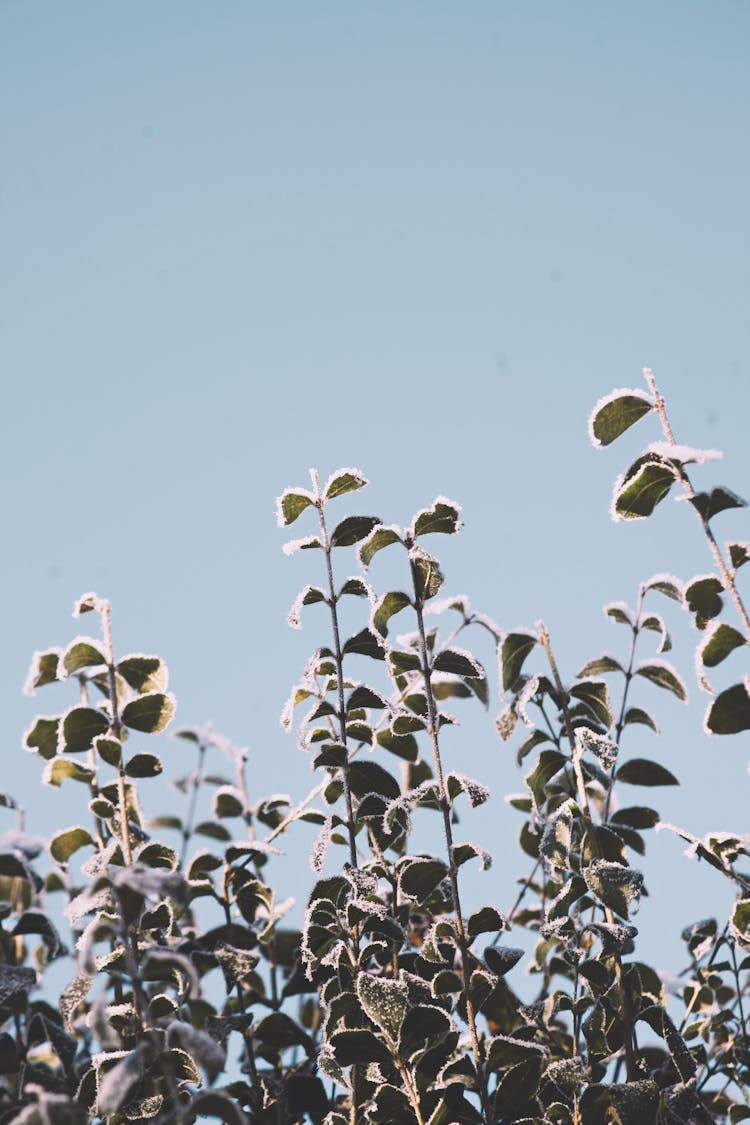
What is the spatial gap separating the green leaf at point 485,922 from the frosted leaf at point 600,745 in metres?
0.35

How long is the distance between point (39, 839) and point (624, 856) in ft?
4.04

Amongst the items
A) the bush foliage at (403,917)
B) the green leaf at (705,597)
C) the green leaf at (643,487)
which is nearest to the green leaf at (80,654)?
the bush foliage at (403,917)

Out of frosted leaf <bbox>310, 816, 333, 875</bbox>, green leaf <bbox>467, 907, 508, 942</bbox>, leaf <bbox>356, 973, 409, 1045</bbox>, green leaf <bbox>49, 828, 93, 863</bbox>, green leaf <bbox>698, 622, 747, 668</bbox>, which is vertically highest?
green leaf <bbox>49, 828, 93, 863</bbox>

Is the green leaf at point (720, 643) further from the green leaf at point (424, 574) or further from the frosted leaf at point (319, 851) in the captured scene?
the frosted leaf at point (319, 851)

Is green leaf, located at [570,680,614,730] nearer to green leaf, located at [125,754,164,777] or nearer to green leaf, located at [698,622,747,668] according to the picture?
green leaf, located at [698,622,747,668]

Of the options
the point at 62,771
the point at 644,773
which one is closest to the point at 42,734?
the point at 62,771

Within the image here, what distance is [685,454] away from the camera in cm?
197

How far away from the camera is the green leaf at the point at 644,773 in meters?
2.57

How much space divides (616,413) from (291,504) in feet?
2.32

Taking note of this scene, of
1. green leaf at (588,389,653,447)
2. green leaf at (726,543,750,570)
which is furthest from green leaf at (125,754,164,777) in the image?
green leaf at (726,543,750,570)

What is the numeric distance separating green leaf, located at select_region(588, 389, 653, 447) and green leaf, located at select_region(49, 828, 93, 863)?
4.65ft

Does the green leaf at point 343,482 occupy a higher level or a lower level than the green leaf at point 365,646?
higher

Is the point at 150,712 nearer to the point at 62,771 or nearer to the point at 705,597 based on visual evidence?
the point at 62,771

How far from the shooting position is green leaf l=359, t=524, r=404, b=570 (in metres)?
2.32
